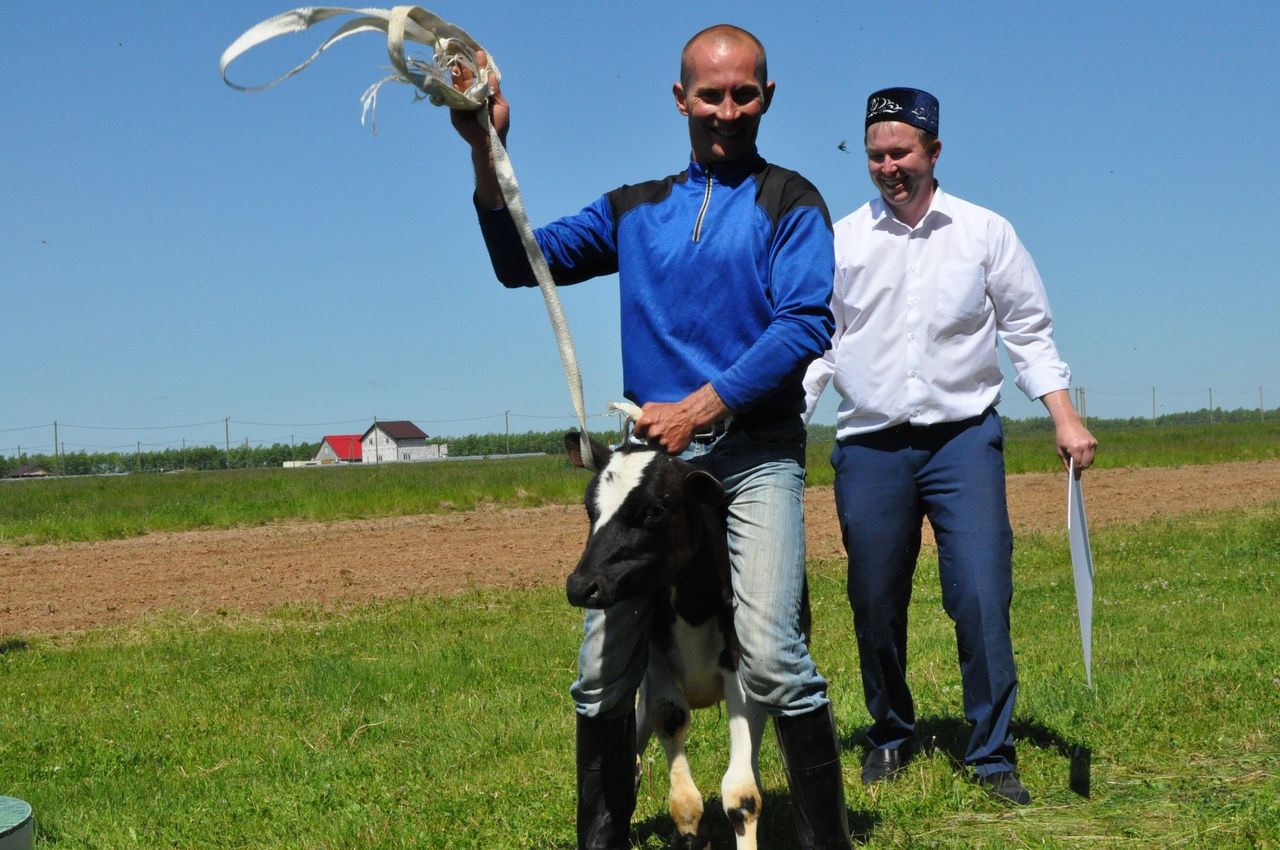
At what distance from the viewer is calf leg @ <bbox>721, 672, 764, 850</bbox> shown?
4305 millimetres

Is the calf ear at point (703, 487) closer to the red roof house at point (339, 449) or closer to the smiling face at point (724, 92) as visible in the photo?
the smiling face at point (724, 92)

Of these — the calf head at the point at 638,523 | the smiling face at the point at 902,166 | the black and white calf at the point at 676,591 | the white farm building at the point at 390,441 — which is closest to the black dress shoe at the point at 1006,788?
Result: the black and white calf at the point at 676,591

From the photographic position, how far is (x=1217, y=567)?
41.2 feet

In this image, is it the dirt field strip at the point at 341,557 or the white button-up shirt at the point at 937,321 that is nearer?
the white button-up shirt at the point at 937,321

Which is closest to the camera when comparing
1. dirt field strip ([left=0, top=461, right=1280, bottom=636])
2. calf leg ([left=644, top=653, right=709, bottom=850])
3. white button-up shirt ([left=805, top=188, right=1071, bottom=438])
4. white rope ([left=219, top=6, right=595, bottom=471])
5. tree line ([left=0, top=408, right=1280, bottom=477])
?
white rope ([left=219, top=6, right=595, bottom=471])

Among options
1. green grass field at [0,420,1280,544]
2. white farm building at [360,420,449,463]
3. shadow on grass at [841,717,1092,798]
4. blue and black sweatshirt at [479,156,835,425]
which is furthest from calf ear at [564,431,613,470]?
white farm building at [360,420,449,463]

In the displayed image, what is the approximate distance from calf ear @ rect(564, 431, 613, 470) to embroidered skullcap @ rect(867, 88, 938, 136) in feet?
7.30

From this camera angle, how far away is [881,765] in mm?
5844

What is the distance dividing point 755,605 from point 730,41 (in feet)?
6.01

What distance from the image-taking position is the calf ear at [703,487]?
13.4ft

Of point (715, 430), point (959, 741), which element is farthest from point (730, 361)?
point (959, 741)

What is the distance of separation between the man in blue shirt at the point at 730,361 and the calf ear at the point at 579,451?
0.24 m

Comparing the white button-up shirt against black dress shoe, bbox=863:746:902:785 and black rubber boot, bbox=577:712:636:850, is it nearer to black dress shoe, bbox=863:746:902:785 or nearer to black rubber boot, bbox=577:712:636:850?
black dress shoe, bbox=863:746:902:785

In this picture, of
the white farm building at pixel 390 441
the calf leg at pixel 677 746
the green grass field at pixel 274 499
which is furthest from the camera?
the white farm building at pixel 390 441
